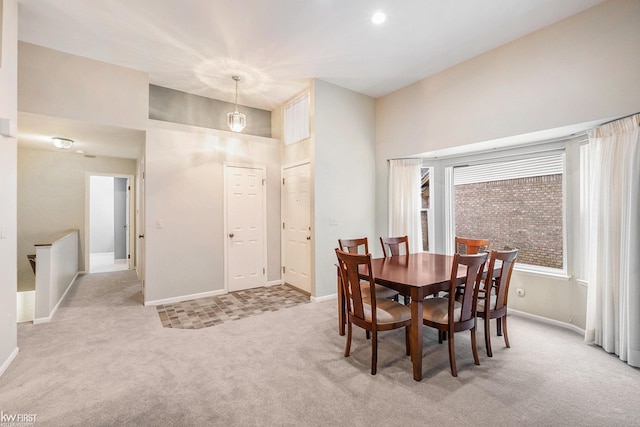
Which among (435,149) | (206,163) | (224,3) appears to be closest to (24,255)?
(206,163)

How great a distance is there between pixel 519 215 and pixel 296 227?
3.23 meters

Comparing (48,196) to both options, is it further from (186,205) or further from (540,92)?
(540,92)

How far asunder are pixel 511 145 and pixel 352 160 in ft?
7.09

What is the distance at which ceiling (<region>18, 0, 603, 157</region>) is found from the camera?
8.71 feet

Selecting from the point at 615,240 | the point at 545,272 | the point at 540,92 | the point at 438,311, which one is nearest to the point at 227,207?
the point at 438,311

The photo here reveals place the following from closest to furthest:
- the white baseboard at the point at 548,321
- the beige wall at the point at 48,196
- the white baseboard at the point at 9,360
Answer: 1. the white baseboard at the point at 9,360
2. the white baseboard at the point at 548,321
3. the beige wall at the point at 48,196

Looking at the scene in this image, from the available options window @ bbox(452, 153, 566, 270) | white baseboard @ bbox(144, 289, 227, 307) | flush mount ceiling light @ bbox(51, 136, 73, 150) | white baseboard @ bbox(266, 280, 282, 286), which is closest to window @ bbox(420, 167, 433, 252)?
window @ bbox(452, 153, 566, 270)

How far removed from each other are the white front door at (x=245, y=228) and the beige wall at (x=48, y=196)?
3658 millimetres

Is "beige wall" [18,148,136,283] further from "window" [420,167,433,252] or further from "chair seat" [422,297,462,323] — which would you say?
"chair seat" [422,297,462,323]

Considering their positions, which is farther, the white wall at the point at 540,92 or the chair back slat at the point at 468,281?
the white wall at the point at 540,92

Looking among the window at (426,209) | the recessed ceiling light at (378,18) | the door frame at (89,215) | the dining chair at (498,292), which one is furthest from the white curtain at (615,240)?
the door frame at (89,215)

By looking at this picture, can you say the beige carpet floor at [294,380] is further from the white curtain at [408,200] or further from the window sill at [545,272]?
the white curtain at [408,200]

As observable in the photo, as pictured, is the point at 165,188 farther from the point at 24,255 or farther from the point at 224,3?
the point at 24,255

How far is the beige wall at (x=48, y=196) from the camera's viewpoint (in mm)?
5348
